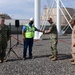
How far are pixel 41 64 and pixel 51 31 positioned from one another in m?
1.55

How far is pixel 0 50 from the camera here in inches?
448

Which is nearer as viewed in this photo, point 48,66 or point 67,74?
point 67,74

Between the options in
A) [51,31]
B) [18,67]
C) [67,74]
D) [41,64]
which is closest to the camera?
[67,74]

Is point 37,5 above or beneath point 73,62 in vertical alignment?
above

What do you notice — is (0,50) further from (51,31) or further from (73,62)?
(73,62)

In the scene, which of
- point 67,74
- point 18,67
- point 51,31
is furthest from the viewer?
point 51,31

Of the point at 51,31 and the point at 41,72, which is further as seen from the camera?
the point at 51,31

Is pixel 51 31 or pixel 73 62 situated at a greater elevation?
pixel 51 31

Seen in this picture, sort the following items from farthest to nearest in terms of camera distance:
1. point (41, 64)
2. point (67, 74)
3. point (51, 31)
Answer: point (51, 31)
point (41, 64)
point (67, 74)

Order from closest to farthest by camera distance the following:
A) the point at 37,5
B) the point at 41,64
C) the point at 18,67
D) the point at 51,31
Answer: the point at 18,67 < the point at 41,64 < the point at 51,31 < the point at 37,5

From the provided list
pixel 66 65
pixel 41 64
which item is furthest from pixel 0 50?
pixel 66 65

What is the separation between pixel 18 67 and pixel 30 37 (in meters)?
2.12

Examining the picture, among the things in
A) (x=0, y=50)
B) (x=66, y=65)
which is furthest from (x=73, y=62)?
(x=0, y=50)

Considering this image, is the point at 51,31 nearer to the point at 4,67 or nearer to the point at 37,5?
the point at 4,67
